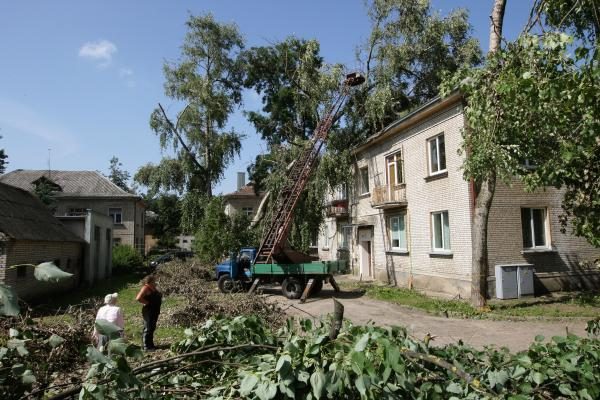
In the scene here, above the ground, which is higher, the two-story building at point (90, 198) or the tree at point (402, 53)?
the tree at point (402, 53)

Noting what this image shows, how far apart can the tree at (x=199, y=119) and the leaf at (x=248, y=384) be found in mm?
25791

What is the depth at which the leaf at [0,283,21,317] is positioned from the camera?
158cm

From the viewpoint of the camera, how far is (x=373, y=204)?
2070 cm

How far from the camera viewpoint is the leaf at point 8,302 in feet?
5.20

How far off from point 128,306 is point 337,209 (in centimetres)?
1343

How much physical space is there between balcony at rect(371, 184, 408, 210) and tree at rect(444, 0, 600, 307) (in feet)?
36.0

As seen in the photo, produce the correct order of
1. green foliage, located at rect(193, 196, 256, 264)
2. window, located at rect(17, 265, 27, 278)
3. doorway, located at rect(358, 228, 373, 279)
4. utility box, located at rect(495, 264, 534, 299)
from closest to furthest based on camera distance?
utility box, located at rect(495, 264, 534, 299) → window, located at rect(17, 265, 27, 278) → doorway, located at rect(358, 228, 373, 279) → green foliage, located at rect(193, 196, 256, 264)

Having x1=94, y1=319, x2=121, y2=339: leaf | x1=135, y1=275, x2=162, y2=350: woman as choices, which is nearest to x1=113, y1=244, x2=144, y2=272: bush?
x1=135, y1=275, x2=162, y2=350: woman

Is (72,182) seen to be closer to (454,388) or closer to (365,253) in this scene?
(365,253)

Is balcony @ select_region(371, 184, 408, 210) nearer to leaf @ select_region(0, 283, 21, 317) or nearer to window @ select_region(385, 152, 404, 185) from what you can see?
window @ select_region(385, 152, 404, 185)

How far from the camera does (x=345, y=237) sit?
85.8 feet

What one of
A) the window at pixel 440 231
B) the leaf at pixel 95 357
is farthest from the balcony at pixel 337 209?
the leaf at pixel 95 357

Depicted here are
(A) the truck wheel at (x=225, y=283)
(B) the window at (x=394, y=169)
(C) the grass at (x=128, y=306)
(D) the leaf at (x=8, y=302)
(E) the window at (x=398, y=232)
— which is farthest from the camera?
(B) the window at (x=394, y=169)

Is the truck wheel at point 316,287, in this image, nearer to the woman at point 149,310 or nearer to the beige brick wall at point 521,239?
the beige brick wall at point 521,239
